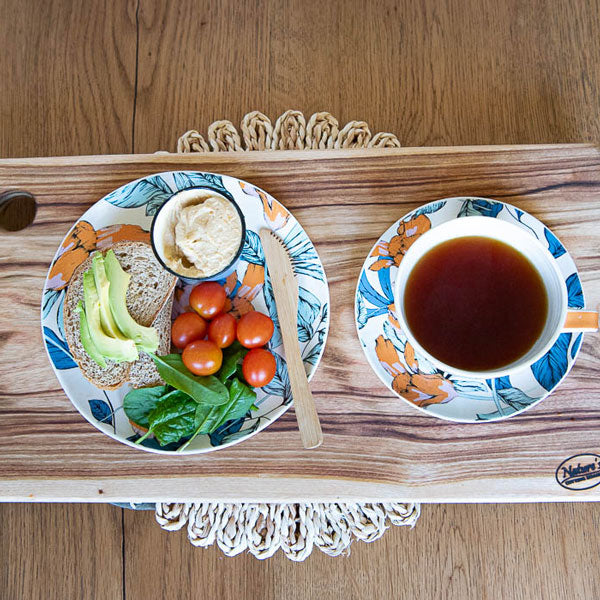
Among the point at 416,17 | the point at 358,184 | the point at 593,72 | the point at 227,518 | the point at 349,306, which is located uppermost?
the point at 416,17

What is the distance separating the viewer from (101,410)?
36.7 inches

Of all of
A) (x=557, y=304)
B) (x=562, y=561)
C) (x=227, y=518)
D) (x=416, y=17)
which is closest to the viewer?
(x=557, y=304)

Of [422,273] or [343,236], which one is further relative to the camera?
[343,236]

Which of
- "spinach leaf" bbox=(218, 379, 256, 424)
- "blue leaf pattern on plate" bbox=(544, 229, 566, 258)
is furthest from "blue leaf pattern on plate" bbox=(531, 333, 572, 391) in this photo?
"spinach leaf" bbox=(218, 379, 256, 424)

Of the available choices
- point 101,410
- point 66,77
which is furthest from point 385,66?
point 101,410

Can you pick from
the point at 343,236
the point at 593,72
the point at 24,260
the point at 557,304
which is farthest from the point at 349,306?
the point at 593,72

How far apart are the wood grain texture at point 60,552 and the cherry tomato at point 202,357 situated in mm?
583

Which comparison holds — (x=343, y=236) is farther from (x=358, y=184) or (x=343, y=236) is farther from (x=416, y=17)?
(x=416, y=17)

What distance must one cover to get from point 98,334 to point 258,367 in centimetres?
28

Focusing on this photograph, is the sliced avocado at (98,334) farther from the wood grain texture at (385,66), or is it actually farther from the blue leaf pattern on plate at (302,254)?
the wood grain texture at (385,66)

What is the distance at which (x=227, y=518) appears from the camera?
1095 mm

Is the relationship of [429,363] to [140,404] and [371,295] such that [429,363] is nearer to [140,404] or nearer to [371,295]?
[371,295]

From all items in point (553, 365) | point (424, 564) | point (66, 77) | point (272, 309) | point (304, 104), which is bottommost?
point (424, 564)

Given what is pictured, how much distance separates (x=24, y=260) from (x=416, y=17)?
3.69 ft
